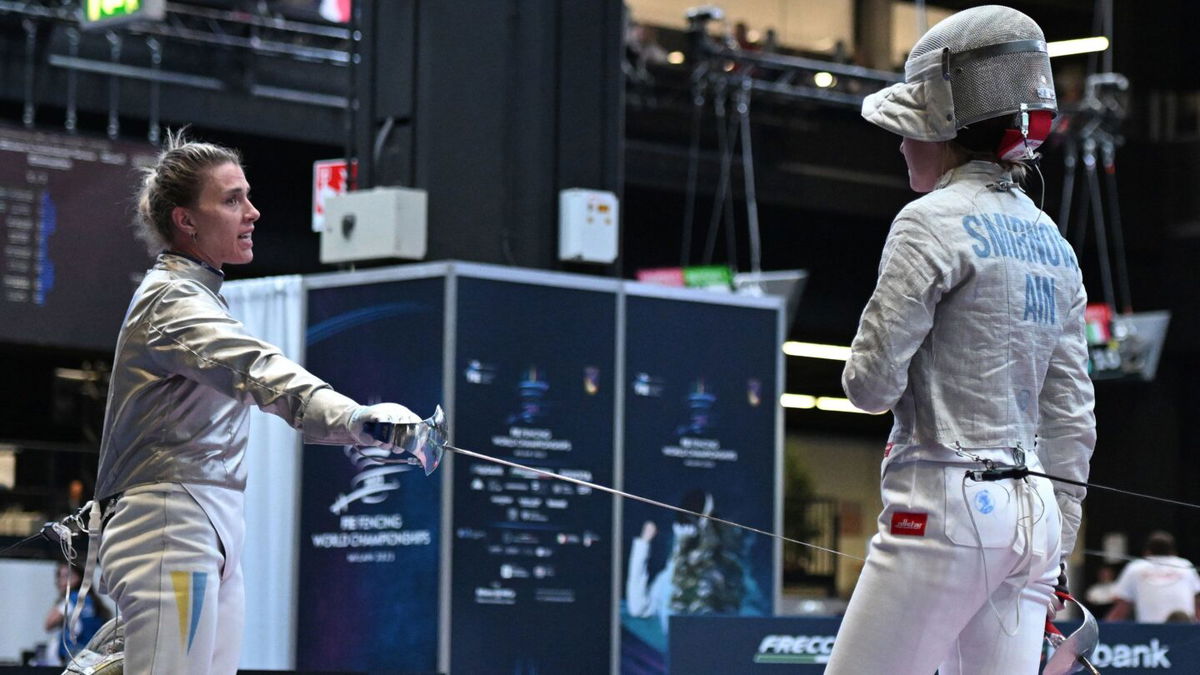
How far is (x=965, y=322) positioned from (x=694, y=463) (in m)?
4.07

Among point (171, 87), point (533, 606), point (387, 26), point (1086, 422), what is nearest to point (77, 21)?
point (171, 87)

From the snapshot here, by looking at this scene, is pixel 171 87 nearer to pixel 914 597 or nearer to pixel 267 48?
pixel 267 48

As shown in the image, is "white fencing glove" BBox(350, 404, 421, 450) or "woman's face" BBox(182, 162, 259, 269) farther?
"woman's face" BBox(182, 162, 259, 269)

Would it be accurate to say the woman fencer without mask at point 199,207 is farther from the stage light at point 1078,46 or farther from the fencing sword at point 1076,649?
the stage light at point 1078,46

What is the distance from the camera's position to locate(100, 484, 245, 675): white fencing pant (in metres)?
3.04

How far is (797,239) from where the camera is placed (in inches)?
648

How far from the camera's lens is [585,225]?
678 centimetres

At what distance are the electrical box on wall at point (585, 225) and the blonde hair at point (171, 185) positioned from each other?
135 inches

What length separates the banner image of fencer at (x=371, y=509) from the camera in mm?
6301

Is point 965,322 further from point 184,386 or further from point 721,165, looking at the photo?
point 721,165

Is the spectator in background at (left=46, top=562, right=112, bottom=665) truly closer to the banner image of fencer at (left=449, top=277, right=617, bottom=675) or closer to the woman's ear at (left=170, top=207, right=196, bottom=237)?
the banner image of fencer at (left=449, top=277, right=617, bottom=675)

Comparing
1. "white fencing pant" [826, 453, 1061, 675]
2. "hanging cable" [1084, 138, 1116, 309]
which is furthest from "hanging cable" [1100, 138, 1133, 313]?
"white fencing pant" [826, 453, 1061, 675]

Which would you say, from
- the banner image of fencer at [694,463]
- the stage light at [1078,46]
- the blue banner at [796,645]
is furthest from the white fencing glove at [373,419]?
the stage light at [1078,46]

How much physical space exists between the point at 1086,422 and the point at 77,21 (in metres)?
9.37
